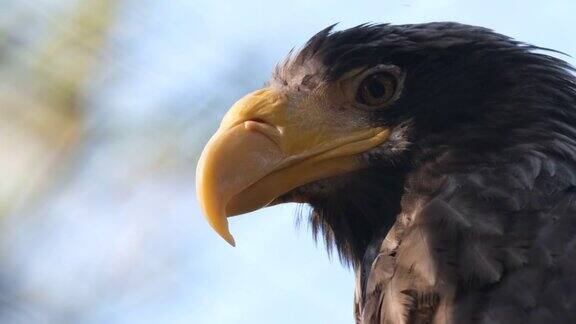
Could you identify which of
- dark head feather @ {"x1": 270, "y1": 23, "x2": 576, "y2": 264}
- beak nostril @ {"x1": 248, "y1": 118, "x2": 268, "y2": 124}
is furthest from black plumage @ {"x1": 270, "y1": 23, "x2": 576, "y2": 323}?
beak nostril @ {"x1": 248, "y1": 118, "x2": 268, "y2": 124}

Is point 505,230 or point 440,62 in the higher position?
point 440,62

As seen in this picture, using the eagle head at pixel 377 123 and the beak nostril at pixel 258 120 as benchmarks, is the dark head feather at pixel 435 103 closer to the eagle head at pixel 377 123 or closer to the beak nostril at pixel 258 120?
the eagle head at pixel 377 123

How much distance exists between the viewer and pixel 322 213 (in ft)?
14.8

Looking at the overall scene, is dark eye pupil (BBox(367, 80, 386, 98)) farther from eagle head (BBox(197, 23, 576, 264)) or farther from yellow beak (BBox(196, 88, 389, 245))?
yellow beak (BBox(196, 88, 389, 245))

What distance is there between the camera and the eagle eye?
4328 mm

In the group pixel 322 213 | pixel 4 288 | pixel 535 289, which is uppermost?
pixel 4 288

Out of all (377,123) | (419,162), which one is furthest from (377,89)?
(419,162)

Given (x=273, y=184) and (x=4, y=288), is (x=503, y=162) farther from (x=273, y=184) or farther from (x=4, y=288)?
(x=4, y=288)

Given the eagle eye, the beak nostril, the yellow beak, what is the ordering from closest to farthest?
the yellow beak
the beak nostril
the eagle eye

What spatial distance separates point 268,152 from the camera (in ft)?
13.6

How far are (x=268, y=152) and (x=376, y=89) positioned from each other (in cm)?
42

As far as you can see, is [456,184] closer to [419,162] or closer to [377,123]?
[419,162]

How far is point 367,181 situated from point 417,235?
33cm

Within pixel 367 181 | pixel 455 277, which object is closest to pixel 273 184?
pixel 367 181
